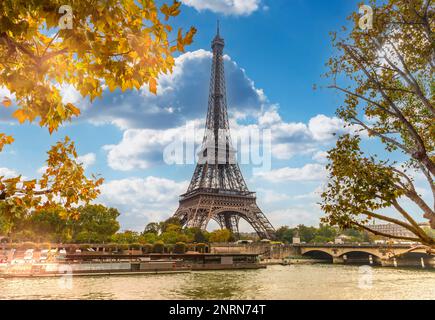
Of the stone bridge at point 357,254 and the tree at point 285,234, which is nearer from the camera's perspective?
the stone bridge at point 357,254

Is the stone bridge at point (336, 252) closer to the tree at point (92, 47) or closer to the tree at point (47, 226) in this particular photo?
the tree at point (47, 226)

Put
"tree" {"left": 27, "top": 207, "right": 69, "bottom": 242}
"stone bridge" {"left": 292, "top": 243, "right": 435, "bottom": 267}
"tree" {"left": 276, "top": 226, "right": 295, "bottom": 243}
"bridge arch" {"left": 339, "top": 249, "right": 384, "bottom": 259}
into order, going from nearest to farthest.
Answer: "tree" {"left": 27, "top": 207, "right": 69, "bottom": 242} → "stone bridge" {"left": 292, "top": 243, "right": 435, "bottom": 267} → "bridge arch" {"left": 339, "top": 249, "right": 384, "bottom": 259} → "tree" {"left": 276, "top": 226, "right": 295, "bottom": 243}

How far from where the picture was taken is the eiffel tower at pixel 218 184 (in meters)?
73.6

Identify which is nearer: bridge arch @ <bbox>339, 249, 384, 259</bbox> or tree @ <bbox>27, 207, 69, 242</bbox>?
tree @ <bbox>27, 207, 69, 242</bbox>

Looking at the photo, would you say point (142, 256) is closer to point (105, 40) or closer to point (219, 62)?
point (219, 62)

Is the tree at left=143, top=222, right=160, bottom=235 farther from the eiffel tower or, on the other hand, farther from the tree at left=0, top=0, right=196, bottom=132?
the tree at left=0, top=0, right=196, bottom=132

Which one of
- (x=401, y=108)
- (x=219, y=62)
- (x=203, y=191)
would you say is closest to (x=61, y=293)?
(x=401, y=108)

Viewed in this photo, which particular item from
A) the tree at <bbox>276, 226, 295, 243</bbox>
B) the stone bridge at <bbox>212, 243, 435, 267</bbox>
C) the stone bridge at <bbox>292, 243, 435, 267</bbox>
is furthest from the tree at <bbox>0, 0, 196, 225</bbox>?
the tree at <bbox>276, 226, 295, 243</bbox>

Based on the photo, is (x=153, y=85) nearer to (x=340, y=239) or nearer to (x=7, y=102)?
(x=7, y=102)

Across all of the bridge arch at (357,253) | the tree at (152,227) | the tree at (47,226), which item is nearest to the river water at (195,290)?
the tree at (47,226)

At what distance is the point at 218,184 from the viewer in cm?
7931

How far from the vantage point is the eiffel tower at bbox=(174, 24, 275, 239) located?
73.6 m

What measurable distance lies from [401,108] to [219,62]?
83341mm

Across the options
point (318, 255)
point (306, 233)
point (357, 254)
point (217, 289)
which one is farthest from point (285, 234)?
point (217, 289)
